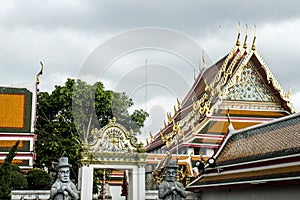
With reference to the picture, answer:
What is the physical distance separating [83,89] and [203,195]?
14.3 metres

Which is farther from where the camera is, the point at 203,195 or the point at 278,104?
the point at 278,104

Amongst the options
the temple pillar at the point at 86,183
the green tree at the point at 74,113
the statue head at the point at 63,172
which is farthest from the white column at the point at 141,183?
the green tree at the point at 74,113

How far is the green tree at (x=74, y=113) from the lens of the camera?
24.2 meters

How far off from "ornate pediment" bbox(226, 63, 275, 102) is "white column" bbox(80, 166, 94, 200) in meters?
10.5

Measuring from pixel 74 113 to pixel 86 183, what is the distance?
1321cm

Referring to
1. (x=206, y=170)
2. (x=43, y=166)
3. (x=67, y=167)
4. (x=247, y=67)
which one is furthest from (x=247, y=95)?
(x=67, y=167)

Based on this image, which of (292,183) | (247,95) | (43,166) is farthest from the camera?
(43,166)

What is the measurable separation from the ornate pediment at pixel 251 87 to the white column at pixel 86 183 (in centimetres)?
1050

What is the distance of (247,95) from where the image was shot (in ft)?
70.8

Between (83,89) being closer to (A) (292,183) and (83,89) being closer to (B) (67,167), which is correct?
(B) (67,167)

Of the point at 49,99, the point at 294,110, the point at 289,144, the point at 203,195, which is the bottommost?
the point at 203,195

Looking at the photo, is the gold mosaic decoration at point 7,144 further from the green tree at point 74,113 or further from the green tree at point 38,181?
the green tree at point 38,181

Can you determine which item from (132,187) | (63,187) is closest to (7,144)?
(132,187)

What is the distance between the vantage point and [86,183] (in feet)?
42.6
